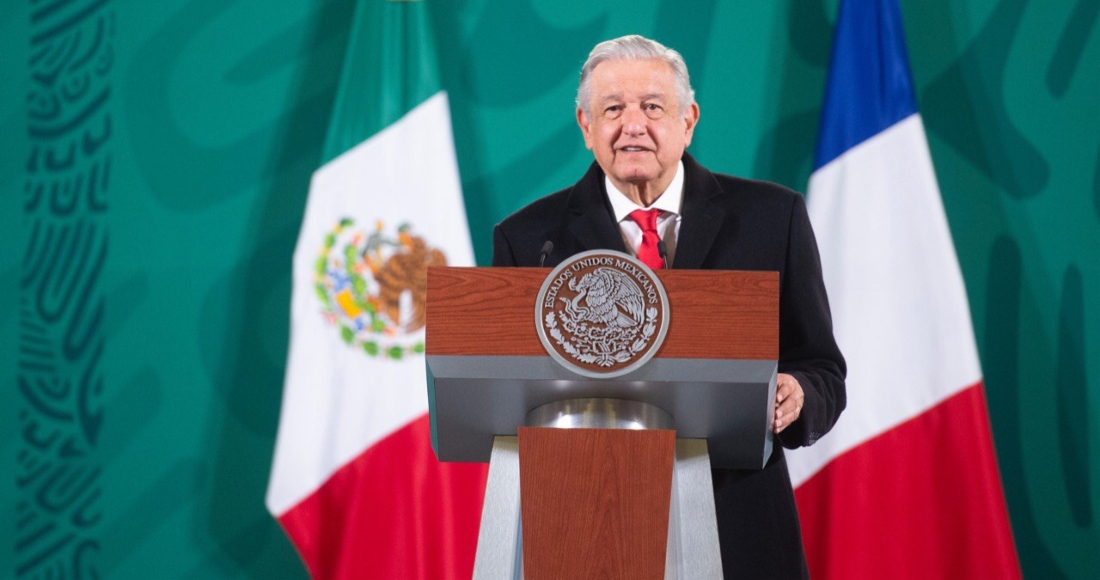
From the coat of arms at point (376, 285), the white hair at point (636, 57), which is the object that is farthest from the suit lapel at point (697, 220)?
the coat of arms at point (376, 285)

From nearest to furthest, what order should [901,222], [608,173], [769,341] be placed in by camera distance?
[769,341] < [608,173] < [901,222]

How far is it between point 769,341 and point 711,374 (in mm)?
68

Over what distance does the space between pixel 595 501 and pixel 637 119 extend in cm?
77

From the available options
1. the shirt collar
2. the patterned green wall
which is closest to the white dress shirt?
the shirt collar

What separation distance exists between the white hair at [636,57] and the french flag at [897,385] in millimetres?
1362

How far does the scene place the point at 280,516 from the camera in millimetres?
3117

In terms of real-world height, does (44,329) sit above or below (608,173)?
above

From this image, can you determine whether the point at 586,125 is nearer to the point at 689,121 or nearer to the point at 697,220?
the point at 689,121

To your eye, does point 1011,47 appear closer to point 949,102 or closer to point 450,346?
point 949,102

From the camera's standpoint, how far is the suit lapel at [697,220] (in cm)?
165

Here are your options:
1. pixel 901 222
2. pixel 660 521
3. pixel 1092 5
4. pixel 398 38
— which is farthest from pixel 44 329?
pixel 1092 5

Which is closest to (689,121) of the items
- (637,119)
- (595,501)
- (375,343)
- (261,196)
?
(637,119)

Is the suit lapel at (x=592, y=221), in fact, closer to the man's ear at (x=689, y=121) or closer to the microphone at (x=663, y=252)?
the microphone at (x=663, y=252)

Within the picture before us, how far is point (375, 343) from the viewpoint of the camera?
3176 mm
